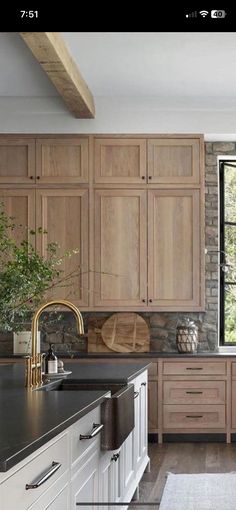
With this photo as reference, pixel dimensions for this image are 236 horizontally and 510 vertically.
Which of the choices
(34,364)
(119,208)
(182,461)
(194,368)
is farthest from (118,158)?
(34,364)

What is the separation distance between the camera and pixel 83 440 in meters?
3.61

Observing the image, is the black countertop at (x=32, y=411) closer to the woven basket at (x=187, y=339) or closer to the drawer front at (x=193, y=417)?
the drawer front at (x=193, y=417)

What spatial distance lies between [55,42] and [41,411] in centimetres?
298

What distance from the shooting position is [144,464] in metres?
6.34

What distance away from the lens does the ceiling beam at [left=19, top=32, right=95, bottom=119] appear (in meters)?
5.57

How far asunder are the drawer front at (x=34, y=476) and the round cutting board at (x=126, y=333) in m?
5.21

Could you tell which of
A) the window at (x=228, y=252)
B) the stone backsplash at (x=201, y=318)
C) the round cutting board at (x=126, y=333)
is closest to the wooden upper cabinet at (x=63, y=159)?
the stone backsplash at (x=201, y=318)

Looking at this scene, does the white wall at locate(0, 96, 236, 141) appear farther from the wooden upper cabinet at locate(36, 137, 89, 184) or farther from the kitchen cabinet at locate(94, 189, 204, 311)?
the kitchen cabinet at locate(94, 189, 204, 311)

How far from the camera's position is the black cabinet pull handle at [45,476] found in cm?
254

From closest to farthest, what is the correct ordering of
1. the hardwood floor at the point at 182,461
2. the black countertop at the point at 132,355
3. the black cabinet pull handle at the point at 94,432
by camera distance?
1. the black cabinet pull handle at the point at 94,432
2. the hardwood floor at the point at 182,461
3. the black countertop at the point at 132,355

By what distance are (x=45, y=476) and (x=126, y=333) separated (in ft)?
19.1

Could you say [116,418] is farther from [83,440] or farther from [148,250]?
[148,250]
